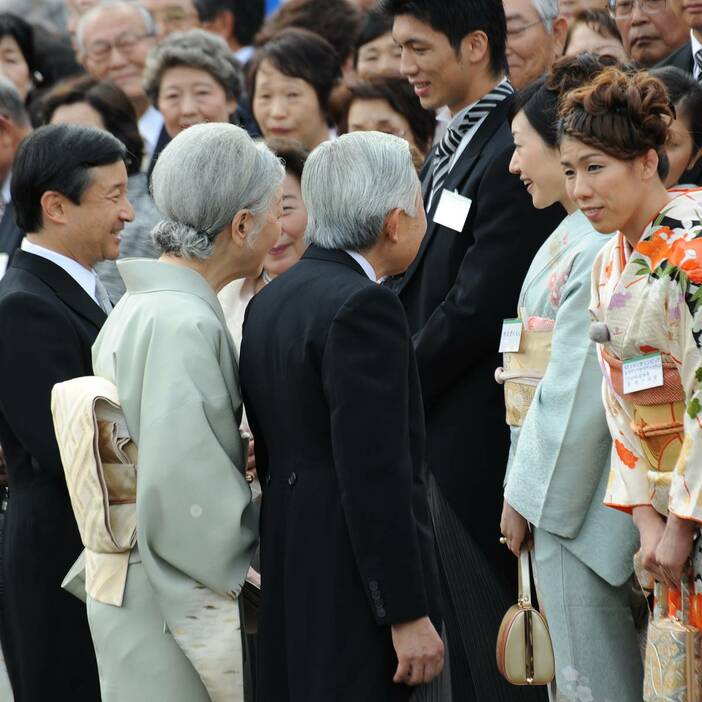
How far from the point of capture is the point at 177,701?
3271mm

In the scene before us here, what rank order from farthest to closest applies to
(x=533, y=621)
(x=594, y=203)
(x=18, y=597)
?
(x=18, y=597)
(x=533, y=621)
(x=594, y=203)

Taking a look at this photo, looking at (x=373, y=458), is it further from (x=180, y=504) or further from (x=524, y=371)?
(x=524, y=371)

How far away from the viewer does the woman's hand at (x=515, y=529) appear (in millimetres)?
3643

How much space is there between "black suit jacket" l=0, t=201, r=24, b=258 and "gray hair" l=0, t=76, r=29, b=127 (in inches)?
Result: 19.1

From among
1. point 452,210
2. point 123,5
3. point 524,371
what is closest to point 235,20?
point 123,5

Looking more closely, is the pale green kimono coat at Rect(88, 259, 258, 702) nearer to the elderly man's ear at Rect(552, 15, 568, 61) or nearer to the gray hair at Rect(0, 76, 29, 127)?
the elderly man's ear at Rect(552, 15, 568, 61)

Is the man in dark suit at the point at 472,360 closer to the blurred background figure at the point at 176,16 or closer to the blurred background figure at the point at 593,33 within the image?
the blurred background figure at the point at 593,33

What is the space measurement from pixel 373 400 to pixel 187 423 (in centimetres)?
48

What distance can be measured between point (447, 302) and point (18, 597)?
1.51m

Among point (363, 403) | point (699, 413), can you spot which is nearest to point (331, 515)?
point (363, 403)

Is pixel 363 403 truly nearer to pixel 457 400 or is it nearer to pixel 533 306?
pixel 533 306

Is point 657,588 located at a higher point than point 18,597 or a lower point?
higher

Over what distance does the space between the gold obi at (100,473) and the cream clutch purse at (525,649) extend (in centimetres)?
99

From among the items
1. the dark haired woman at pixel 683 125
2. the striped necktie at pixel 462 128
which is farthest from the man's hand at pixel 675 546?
the striped necktie at pixel 462 128
